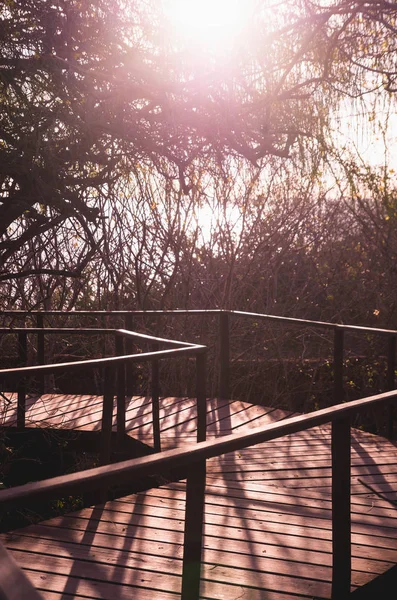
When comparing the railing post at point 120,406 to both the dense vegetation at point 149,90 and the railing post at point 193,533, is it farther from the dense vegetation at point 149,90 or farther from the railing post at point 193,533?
the railing post at point 193,533

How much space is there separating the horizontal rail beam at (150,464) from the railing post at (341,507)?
7 cm

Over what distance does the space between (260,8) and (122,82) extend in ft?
3.13

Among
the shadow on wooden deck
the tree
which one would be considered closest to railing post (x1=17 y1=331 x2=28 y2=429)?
the tree

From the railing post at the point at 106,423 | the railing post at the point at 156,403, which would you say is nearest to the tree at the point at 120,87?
the railing post at the point at 106,423

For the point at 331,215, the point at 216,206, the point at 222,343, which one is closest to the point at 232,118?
the point at 222,343

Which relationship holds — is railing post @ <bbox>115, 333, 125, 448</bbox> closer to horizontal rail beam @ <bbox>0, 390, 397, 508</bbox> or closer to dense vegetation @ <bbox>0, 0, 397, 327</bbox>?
dense vegetation @ <bbox>0, 0, 397, 327</bbox>

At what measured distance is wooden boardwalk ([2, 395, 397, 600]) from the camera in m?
2.79

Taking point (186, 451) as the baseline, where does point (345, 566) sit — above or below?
below

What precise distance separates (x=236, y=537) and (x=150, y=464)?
1.90 metres

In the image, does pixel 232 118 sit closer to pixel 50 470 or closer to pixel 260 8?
pixel 260 8

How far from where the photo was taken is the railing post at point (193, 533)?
6.30 ft

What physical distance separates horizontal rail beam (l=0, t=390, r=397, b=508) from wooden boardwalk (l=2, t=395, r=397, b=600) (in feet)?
2.99

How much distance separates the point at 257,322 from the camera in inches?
415

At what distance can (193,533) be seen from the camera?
1.97 metres
